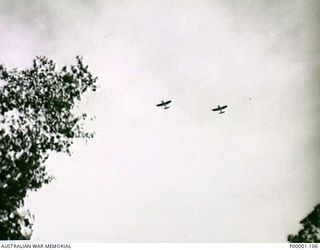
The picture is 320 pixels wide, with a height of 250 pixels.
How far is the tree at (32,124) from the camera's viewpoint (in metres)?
7.11

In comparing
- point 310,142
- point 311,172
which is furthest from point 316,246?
point 310,142

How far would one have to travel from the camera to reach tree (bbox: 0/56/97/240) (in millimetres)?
7105

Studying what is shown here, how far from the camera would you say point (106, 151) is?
23.7 ft

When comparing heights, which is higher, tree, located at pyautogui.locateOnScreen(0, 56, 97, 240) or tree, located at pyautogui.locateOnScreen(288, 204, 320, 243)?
tree, located at pyautogui.locateOnScreen(0, 56, 97, 240)

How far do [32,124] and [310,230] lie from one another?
5392mm

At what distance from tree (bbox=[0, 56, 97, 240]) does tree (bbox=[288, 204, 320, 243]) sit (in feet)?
13.3

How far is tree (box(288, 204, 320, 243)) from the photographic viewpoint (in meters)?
6.43

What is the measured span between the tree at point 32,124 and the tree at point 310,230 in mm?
4069

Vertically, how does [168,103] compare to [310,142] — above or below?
above

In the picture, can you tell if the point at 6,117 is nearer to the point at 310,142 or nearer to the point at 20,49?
the point at 20,49

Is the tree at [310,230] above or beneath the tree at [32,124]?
beneath

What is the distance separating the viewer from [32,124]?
7.54 metres

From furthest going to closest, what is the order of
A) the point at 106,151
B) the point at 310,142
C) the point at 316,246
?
the point at 106,151
the point at 310,142
the point at 316,246

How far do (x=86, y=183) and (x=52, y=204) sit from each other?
0.69 metres
